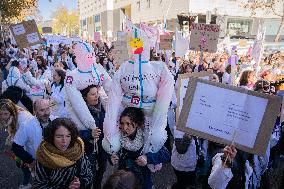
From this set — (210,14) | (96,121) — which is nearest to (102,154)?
(96,121)

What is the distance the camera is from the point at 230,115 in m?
2.46

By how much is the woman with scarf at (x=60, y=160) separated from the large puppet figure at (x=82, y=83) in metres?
0.66

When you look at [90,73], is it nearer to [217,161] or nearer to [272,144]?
[217,161]

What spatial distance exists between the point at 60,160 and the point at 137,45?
129 centimetres

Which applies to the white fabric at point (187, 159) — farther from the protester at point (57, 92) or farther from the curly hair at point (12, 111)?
the protester at point (57, 92)

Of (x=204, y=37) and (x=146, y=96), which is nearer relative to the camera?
(x=146, y=96)

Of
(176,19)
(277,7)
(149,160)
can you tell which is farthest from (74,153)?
(277,7)

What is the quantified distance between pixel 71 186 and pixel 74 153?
0.90 ft

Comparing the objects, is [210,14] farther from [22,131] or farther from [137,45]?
[22,131]

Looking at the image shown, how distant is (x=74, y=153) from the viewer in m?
2.85

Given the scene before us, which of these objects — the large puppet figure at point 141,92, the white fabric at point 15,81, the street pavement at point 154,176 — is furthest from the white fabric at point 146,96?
the white fabric at point 15,81

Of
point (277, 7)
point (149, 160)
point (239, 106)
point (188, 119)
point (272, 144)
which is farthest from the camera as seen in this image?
point (277, 7)

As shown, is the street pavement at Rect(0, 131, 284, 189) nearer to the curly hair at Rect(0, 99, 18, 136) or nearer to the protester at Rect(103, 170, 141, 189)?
the curly hair at Rect(0, 99, 18, 136)

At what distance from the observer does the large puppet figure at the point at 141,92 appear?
3.14m
